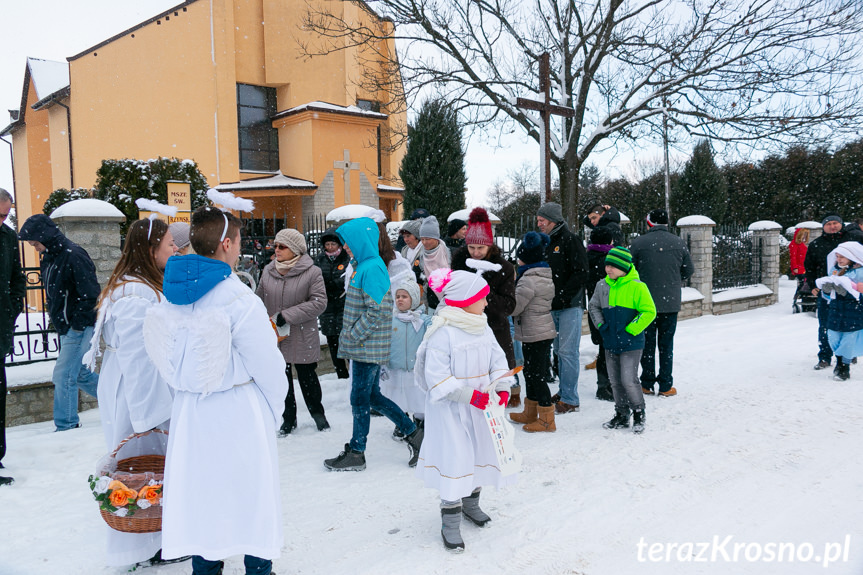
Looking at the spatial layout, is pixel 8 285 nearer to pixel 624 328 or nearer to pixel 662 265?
pixel 624 328

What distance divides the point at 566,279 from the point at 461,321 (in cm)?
267

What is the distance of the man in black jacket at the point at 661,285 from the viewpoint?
6.62 m

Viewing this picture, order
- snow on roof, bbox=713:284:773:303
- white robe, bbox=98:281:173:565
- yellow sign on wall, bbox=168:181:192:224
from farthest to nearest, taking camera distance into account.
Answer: snow on roof, bbox=713:284:773:303 < yellow sign on wall, bbox=168:181:192:224 < white robe, bbox=98:281:173:565

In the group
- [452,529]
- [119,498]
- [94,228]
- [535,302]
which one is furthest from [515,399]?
[94,228]

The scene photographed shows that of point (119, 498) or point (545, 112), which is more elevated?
point (545, 112)

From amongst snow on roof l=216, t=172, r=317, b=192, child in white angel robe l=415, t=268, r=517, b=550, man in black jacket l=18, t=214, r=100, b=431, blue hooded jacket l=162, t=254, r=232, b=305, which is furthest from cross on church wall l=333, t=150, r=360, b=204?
blue hooded jacket l=162, t=254, r=232, b=305

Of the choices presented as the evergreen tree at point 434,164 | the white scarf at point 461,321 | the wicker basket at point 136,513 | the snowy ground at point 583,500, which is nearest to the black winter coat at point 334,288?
the snowy ground at point 583,500

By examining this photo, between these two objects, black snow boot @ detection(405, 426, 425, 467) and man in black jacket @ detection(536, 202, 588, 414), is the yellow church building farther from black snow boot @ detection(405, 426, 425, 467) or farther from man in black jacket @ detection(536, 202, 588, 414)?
black snow boot @ detection(405, 426, 425, 467)

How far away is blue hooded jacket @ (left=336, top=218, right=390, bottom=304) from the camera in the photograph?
4.50 meters

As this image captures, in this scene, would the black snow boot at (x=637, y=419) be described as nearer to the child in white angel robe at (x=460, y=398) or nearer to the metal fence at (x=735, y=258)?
the child in white angel robe at (x=460, y=398)

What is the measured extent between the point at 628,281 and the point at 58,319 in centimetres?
539

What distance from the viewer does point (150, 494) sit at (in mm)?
2777

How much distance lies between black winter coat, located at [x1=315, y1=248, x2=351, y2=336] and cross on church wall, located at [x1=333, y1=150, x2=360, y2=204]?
1112 centimetres

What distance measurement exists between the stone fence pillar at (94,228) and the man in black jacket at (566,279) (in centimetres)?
472
